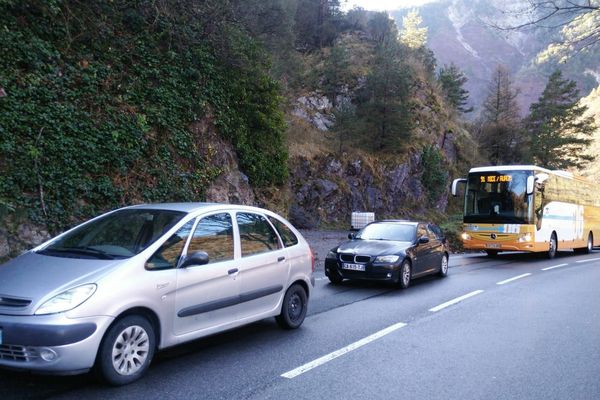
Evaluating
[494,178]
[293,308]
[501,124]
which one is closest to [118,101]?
[293,308]

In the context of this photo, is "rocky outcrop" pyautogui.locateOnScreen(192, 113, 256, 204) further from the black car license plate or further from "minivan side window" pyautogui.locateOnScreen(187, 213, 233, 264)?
"minivan side window" pyautogui.locateOnScreen(187, 213, 233, 264)

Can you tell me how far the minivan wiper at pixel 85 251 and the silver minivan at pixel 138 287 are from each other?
0.01 m

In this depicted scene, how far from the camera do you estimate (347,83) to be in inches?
1310

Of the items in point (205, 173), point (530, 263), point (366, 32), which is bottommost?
point (530, 263)

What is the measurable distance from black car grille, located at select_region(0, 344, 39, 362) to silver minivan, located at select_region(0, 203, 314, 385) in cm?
1

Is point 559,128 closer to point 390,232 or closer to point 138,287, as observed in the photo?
point 390,232

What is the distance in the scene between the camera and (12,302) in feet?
14.2

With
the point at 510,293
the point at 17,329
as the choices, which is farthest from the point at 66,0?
the point at 510,293

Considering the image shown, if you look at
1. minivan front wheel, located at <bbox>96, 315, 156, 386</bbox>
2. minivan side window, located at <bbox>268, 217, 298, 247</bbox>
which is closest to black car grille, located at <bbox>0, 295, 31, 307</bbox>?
minivan front wheel, located at <bbox>96, 315, 156, 386</bbox>

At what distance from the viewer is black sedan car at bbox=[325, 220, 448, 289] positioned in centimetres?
1066

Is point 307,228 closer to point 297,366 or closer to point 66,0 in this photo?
point 66,0

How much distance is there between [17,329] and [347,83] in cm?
3087

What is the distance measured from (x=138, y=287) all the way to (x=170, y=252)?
1.94ft

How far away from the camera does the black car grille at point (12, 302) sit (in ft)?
14.0
